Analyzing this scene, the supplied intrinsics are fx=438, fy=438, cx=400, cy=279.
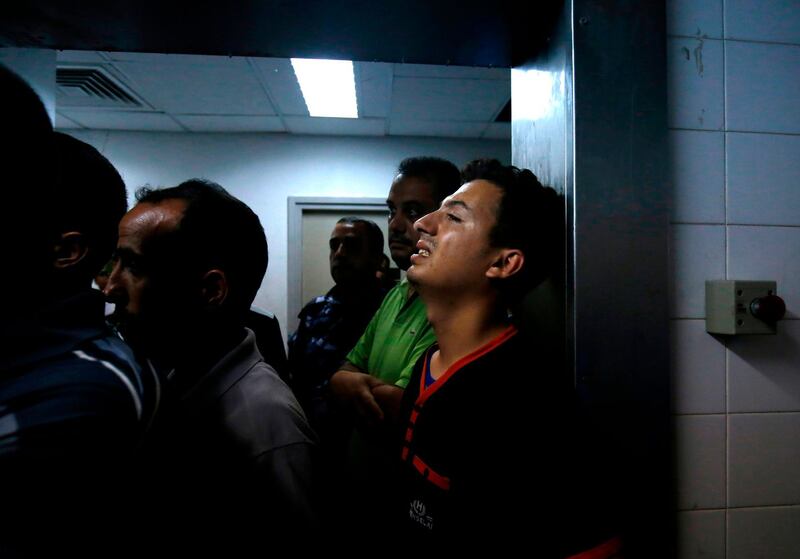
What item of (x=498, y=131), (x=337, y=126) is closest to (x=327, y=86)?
(x=337, y=126)

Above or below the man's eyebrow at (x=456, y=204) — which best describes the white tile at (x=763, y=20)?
above

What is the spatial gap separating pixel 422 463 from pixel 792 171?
1.13 m

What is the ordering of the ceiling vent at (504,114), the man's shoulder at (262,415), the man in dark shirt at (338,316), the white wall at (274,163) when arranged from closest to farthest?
the man's shoulder at (262,415)
the man in dark shirt at (338,316)
the ceiling vent at (504,114)
the white wall at (274,163)

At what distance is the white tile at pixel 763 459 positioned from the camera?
3.41 ft

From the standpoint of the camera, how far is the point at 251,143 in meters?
4.48

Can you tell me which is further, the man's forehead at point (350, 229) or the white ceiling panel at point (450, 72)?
the white ceiling panel at point (450, 72)

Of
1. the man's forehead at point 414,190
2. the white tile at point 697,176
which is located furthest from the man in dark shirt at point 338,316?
the white tile at point 697,176

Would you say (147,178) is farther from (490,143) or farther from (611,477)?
(611,477)

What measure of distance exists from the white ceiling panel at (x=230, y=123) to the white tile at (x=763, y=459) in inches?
159

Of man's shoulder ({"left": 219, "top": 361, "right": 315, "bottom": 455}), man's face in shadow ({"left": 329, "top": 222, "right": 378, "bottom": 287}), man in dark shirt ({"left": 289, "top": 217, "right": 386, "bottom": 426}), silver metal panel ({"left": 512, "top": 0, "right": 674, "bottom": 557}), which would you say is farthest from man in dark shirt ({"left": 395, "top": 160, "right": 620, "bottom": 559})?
man's face in shadow ({"left": 329, "top": 222, "right": 378, "bottom": 287})

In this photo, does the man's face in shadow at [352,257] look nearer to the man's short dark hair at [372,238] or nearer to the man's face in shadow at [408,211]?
the man's short dark hair at [372,238]

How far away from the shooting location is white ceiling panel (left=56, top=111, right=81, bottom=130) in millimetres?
4062

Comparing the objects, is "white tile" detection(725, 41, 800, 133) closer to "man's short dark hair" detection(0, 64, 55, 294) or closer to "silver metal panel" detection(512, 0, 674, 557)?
"silver metal panel" detection(512, 0, 674, 557)

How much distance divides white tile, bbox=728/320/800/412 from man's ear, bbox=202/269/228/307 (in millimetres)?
1286
